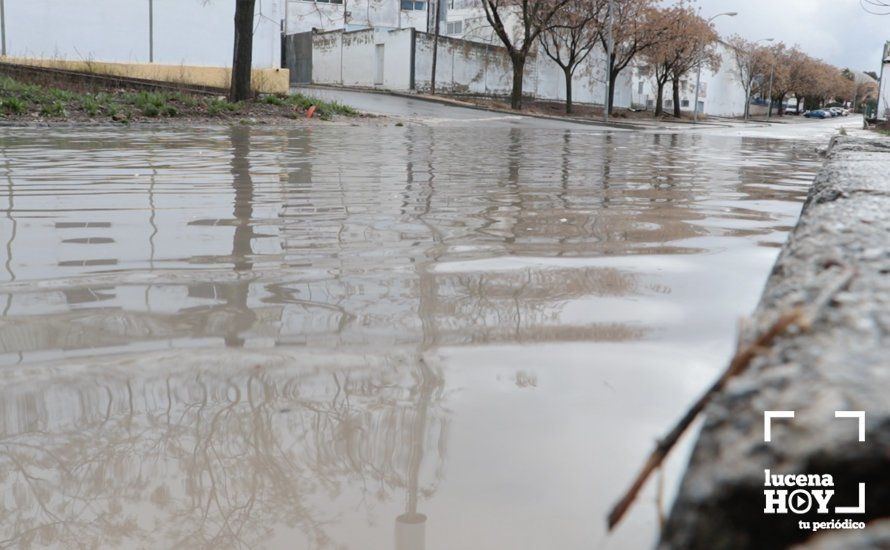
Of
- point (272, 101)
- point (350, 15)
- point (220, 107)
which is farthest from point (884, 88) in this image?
point (350, 15)

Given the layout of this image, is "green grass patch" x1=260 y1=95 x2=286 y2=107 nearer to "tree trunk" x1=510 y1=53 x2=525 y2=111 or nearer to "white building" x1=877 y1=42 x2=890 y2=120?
"tree trunk" x1=510 y1=53 x2=525 y2=111

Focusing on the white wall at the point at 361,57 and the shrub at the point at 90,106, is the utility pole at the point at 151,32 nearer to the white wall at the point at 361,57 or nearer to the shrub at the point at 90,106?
the shrub at the point at 90,106

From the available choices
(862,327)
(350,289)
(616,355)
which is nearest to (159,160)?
(350,289)

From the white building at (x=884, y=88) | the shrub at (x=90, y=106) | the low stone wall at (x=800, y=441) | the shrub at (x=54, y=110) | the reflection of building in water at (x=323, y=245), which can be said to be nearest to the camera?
the low stone wall at (x=800, y=441)

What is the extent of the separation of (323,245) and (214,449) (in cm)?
241

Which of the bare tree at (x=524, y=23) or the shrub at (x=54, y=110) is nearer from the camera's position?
the shrub at (x=54, y=110)

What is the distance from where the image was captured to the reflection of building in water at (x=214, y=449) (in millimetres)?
1645

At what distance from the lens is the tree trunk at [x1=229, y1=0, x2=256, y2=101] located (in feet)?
62.3

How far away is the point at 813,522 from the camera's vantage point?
0.83 m

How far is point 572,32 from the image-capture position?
41344 mm

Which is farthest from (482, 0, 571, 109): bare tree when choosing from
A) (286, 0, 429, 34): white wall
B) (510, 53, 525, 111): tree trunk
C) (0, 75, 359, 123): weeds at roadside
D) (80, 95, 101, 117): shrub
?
(80, 95, 101, 117): shrub

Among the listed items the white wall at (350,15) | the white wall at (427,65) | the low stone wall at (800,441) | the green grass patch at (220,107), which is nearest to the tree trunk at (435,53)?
the white wall at (427,65)

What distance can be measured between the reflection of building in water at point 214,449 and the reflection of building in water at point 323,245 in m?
0.32

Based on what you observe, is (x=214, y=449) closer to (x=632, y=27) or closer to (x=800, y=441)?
(x=800, y=441)
